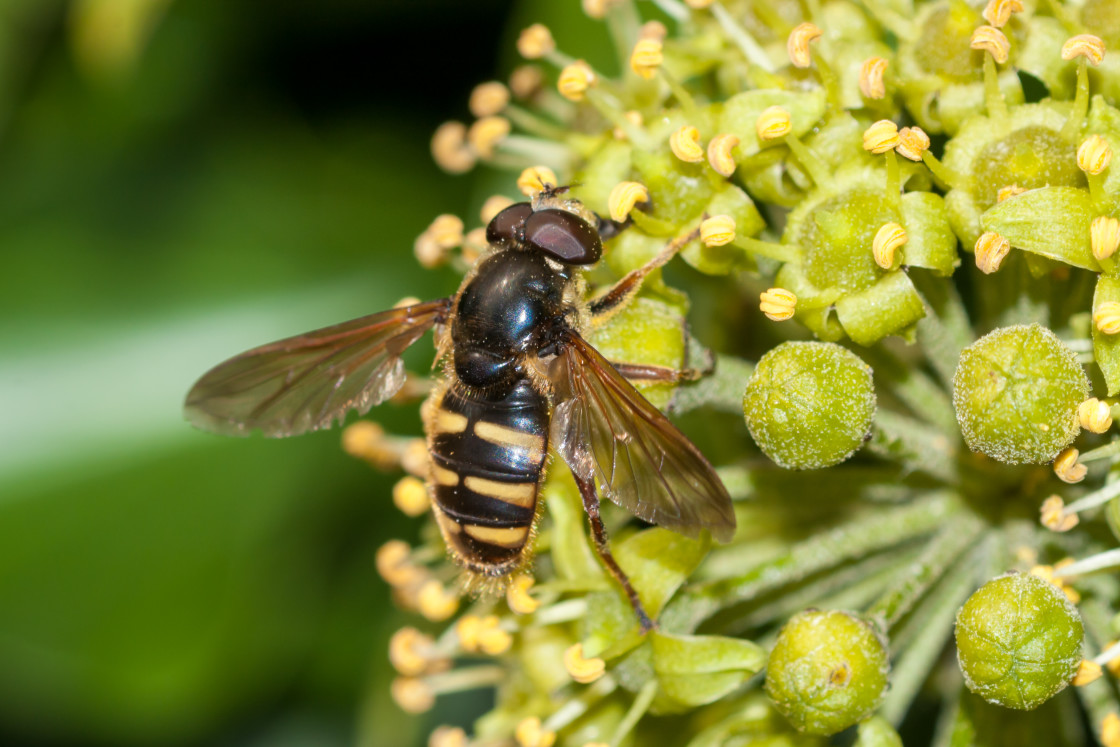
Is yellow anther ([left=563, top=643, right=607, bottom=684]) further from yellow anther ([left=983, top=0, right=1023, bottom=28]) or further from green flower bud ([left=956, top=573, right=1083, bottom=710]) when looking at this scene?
yellow anther ([left=983, top=0, right=1023, bottom=28])

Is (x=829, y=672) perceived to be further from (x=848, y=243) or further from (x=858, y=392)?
(x=848, y=243)

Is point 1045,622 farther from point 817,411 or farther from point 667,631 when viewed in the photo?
point 667,631

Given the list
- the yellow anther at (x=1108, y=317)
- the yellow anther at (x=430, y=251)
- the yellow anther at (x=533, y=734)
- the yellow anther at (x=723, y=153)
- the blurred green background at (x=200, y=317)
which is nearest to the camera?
the yellow anther at (x=1108, y=317)

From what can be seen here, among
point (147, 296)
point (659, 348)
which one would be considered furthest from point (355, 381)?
point (147, 296)

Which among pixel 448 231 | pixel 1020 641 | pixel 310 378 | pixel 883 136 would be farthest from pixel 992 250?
pixel 310 378

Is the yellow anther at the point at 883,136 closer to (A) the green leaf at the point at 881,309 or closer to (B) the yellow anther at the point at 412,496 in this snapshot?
(A) the green leaf at the point at 881,309

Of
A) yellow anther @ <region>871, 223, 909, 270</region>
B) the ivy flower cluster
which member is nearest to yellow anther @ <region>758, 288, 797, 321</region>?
the ivy flower cluster

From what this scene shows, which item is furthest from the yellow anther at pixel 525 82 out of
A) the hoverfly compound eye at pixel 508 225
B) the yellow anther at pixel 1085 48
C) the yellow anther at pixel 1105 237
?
the yellow anther at pixel 1105 237
